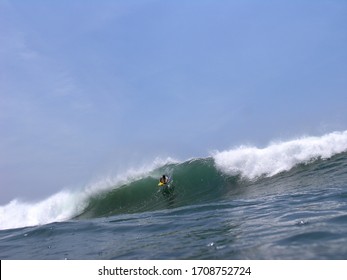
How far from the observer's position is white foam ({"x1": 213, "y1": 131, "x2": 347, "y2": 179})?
19.1 m

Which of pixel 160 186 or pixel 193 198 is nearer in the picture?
pixel 193 198

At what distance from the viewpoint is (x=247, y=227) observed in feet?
26.3

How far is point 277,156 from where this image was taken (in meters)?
20.3

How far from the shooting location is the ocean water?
6637mm

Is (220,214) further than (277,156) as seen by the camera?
No

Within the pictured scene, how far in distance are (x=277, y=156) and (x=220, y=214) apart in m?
11.1

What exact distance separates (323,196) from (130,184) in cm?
1324

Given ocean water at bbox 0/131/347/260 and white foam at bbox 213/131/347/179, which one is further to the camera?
white foam at bbox 213/131/347/179

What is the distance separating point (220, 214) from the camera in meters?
10.2

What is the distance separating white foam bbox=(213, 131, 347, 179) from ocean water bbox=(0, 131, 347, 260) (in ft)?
0.17

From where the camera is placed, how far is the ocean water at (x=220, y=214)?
6.64m

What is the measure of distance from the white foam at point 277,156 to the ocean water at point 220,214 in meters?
0.05

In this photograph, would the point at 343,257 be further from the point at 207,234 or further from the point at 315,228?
the point at 207,234
